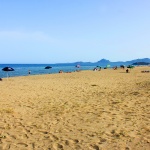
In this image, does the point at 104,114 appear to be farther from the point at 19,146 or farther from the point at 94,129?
the point at 19,146

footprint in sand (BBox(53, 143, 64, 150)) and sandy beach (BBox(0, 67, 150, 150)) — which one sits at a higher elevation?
sandy beach (BBox(0, 67, 150, 150))

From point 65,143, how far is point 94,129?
55.2 inches

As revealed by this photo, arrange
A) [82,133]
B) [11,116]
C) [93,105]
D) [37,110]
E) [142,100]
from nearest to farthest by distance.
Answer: [82,133] < [11,116] < [37,110] < [93,105] < [142,100]

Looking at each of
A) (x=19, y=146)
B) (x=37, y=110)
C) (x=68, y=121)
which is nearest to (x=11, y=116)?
(x=37, y=110)

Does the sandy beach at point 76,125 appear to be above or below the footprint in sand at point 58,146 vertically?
above

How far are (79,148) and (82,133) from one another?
1.13 m

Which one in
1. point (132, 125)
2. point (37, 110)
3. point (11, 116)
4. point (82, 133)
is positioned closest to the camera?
point (82, 133)

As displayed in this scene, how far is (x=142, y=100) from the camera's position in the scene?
38.4ft

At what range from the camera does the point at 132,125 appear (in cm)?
754

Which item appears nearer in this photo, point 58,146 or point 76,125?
point 58,146

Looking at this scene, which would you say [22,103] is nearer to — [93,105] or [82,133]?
[93,105]

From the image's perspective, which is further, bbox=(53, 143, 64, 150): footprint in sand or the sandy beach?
the sandy beach

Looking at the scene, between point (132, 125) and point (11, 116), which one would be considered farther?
point (11, 116)

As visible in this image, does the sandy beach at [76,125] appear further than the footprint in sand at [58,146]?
Yes
